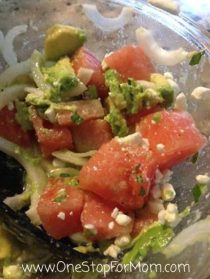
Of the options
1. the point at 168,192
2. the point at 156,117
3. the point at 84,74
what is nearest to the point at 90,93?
the point at 84,74

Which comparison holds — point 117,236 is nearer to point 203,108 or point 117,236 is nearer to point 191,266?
point 191,266

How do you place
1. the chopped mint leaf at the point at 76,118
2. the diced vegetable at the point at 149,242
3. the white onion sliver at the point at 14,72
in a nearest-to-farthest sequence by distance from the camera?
1. the diced vegetable at the point at 149,242
2. the chopped mint leaf at the point at 76,118
3. the white onion sliver at the point at 14,72

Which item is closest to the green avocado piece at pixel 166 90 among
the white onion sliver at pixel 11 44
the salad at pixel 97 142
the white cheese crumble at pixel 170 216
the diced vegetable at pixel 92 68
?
the salad at pixel 97 142

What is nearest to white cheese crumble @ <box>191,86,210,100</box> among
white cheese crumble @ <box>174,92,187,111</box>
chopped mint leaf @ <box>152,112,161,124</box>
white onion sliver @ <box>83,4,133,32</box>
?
white cheese crumble @ <box>174,92,187,111</box>

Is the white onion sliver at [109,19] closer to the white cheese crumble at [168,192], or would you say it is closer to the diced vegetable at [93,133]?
the diced vegetable at [93,133]

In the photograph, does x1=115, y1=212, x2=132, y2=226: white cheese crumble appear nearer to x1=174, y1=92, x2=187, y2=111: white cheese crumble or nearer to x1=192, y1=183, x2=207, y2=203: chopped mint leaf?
x1=192, y1=183, x2=207, y2=203: chopped mint leaf
